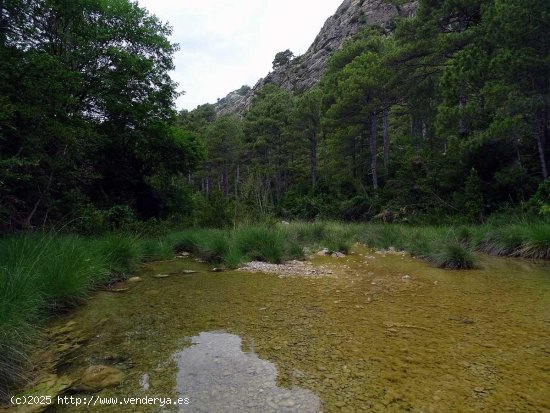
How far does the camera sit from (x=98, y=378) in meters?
2.17

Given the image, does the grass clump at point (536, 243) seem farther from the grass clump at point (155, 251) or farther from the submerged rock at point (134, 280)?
the grass clump at point (155, 251)

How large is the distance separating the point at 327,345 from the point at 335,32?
62614 mm

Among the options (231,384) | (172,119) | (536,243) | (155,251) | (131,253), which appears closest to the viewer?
(231,384)

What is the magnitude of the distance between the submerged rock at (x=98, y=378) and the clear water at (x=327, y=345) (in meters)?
0.06

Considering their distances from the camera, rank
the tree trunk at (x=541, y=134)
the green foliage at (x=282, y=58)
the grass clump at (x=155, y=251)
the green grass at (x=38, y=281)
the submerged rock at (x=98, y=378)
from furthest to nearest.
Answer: the green foliage at (x=282, y=58)
the tree trunk at (x=541, y=134)
the grass clump at (x=155, y=251)
the green grass at (x=38, y=281)
the submerged rock at (x=98, y=378)

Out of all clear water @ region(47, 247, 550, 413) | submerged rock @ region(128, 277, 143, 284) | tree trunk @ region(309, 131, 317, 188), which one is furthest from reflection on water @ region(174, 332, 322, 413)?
tree trunk @ region(309, 131, 317, 188)

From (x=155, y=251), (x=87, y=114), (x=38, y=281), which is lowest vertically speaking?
(x=155, y=251)

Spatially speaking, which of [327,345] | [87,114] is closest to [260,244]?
[327,345]

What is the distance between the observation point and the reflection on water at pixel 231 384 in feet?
6.08

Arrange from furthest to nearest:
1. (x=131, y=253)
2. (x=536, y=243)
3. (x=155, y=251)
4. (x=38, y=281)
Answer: (x=155, y=251)
(x=536, y=243)
(x=131, y=253)
(x=38, y=281)

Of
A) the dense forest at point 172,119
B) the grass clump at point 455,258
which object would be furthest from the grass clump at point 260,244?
the grass clump at point 455,258

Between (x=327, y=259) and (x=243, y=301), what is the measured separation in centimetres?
385

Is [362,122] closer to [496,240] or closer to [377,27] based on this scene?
[496,240]

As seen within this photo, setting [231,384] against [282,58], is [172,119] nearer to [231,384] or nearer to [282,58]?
[231,384]
